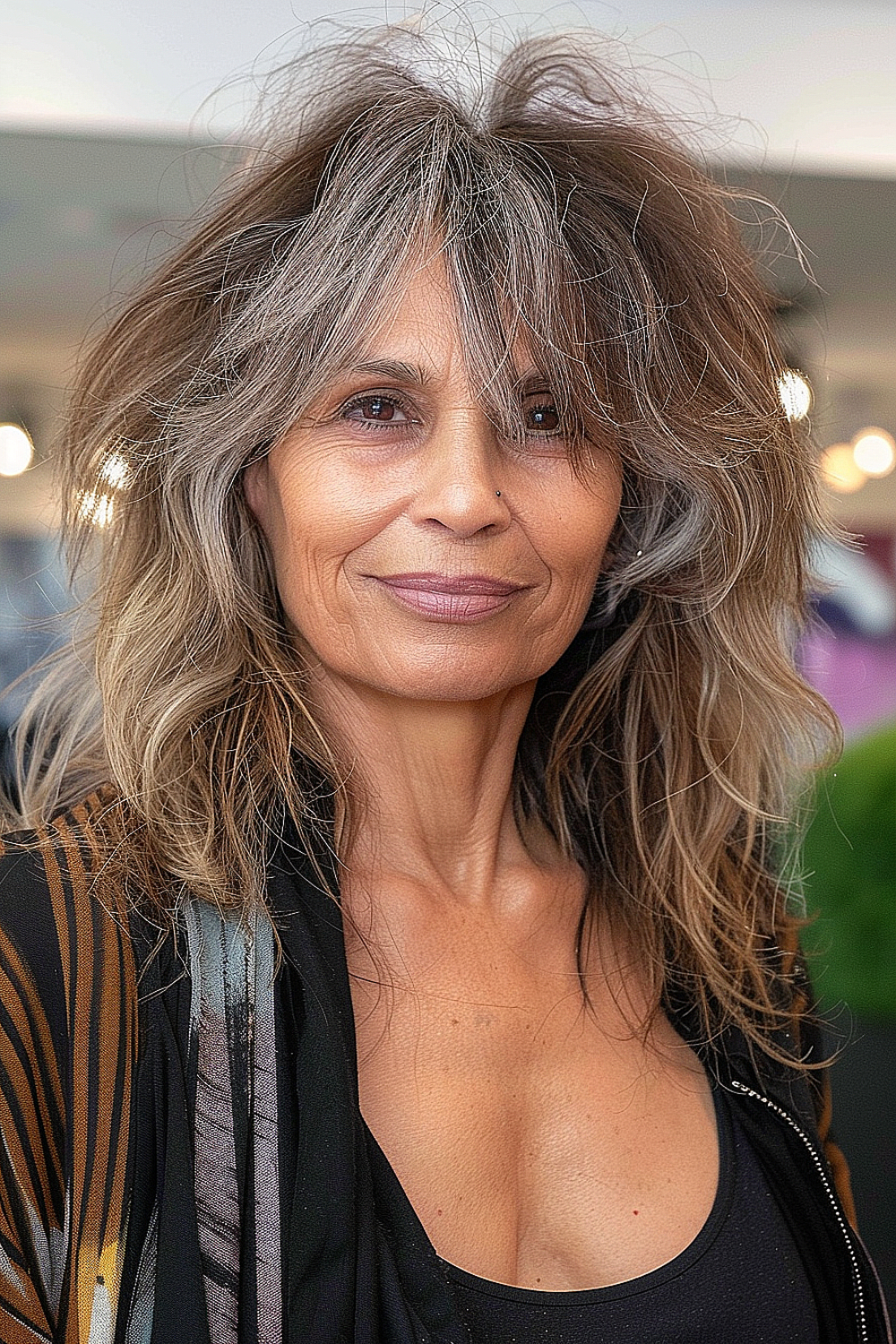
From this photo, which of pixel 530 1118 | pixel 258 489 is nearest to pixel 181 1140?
pixel 530 1118

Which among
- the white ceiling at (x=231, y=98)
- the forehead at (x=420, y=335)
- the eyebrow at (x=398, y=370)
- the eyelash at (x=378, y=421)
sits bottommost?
the eyelash at (x=378, y=421)

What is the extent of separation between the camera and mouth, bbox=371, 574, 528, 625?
4.18 ft

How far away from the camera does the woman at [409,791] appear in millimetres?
1099

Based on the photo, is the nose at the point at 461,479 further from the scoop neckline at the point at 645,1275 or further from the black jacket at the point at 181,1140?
the scoop neckline at the point at 645,1275

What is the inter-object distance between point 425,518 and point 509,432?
0.36ft

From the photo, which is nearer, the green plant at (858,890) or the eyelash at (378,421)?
the eyelash at (378,421)

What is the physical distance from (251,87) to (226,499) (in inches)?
73.2

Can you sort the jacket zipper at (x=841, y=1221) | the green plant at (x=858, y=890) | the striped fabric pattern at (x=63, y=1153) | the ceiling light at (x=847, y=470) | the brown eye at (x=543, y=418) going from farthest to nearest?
the ceiling light at (x=847, y=470) < the green plant at (x=858, y=890) < the jacket zipper at (x=841, y=1221) < the brown eye at (x=543, y=418) < the striped fabric pattern at (x=63, y=1153)

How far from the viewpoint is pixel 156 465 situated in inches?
55.0

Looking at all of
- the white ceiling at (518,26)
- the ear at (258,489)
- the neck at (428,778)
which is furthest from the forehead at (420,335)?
the white ceiling at (518,26)

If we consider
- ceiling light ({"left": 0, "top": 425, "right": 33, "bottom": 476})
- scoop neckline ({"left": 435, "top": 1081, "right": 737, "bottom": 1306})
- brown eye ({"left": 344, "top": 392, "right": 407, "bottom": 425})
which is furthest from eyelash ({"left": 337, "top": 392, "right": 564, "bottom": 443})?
ceiling light ({"left": 0, "top": 425, "right": 33, "bottom": 476})

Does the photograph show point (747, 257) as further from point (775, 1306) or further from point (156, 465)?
point (775, 1306)

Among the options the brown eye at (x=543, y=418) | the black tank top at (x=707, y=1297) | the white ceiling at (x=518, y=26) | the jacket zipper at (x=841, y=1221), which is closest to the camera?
the black tank top at (x=707, y=1297)

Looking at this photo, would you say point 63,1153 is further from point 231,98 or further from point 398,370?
point 231,98
